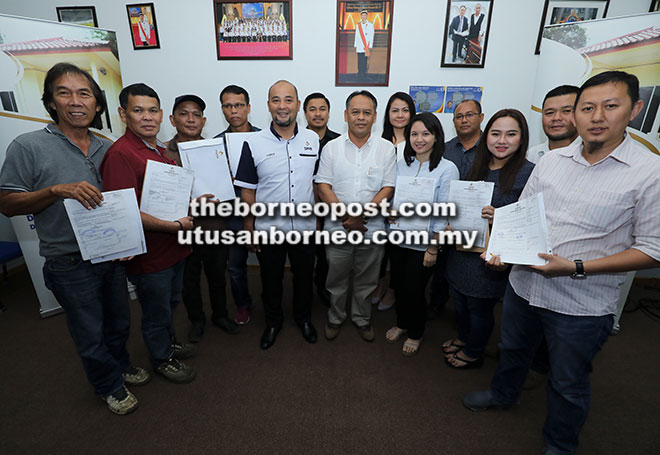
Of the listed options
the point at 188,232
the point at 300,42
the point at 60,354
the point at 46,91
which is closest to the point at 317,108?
the point at 300,42

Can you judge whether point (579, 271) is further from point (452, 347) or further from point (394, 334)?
point (394, 334)

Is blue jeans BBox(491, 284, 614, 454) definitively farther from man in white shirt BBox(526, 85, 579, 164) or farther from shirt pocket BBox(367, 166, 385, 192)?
man in white shirt BBox(526, 85, 579, 164)

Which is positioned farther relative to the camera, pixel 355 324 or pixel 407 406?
pixel 355 324

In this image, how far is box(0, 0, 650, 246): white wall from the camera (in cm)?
304

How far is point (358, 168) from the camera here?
2.03 metres

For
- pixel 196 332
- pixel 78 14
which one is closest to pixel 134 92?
pixel 196 332

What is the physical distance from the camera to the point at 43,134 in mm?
1411

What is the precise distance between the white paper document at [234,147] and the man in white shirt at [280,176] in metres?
0.16

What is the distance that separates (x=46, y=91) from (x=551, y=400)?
281cm

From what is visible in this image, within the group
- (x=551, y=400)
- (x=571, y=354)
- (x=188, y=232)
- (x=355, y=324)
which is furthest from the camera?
(x=355, y=324)

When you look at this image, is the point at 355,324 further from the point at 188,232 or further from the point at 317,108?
the point at 317,108

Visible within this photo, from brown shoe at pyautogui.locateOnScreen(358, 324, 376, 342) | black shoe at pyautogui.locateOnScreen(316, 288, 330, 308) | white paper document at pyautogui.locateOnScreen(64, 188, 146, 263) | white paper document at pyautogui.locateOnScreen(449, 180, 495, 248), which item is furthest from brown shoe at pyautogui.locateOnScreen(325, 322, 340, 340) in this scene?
white paper document at pyautogui.locateOnScreen(64, 188, 146, 263)

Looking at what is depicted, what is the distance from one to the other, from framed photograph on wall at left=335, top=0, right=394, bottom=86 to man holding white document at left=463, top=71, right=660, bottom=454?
7.71ft

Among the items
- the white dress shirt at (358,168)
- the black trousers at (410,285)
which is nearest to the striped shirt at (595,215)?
the black trousers at (410,285)
